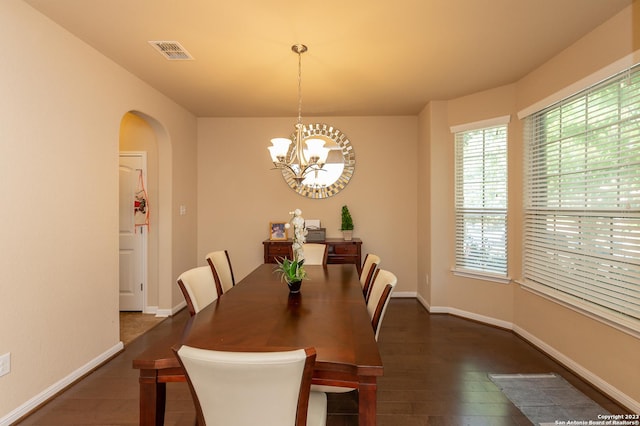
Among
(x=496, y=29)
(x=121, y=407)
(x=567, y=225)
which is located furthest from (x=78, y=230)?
(x=567, y=225)

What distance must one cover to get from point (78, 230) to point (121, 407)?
1.38 m

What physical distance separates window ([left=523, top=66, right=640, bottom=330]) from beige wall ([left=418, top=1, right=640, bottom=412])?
5.3 inches

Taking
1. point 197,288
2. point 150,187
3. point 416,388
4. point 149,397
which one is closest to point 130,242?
point 150,187

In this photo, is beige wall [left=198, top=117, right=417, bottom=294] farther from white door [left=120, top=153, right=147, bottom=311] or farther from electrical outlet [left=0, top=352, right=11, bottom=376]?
electrical outlet [left=0, top=352, right=11, bottom=376]

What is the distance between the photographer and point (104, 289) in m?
2.89

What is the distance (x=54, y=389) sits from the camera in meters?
2.35

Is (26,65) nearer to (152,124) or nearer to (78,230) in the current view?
(78,230)

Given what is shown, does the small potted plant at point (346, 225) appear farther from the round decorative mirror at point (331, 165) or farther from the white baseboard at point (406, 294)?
the white baseboard at point (406, 294)

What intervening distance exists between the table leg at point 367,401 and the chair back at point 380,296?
56 centimetres

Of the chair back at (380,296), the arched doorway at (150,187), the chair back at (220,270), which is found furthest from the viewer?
the arched doorway at (150,187)

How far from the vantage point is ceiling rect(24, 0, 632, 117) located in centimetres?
222

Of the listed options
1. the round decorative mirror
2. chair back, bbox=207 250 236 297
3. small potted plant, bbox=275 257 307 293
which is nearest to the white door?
chair back, bbox=207 250 236 297

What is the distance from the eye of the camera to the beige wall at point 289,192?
15.9 ft

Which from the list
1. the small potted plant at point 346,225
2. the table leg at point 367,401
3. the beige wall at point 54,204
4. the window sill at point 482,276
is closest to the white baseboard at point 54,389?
the beige wall at point 54,204
